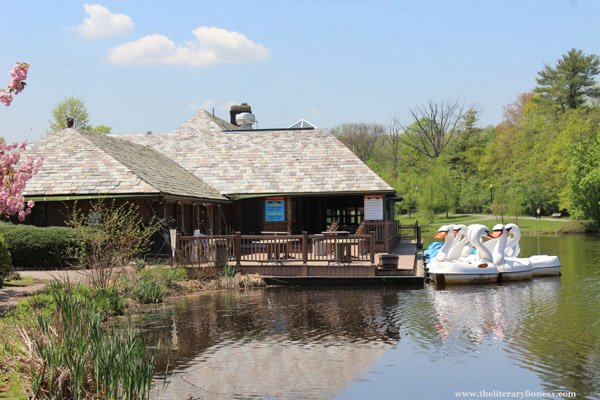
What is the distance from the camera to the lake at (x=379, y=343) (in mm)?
9430

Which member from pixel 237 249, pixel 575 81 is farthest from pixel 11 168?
pixel 575 81

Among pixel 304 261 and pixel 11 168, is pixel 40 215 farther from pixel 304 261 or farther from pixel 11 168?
pixel 304 261

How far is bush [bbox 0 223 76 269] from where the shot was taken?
19547 mm

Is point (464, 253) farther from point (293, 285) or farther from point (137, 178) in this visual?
point (137, 178)

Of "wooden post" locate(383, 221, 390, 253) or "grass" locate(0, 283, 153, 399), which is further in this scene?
"wooden post" locate(383, 221, 390, 253)

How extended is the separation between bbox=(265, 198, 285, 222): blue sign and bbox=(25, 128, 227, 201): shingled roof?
86.6 inches

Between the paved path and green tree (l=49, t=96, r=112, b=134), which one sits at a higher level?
green tree (l=49, t=96, r=112, b=134)

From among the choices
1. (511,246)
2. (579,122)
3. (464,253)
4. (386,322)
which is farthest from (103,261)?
(579,122)

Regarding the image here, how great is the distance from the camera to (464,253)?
22.5 metres

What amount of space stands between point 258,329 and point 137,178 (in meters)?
10.0

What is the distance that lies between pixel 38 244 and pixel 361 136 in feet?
212

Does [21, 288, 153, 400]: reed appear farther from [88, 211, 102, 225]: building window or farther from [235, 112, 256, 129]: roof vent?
[235, 112, 256, 129]: roof vent

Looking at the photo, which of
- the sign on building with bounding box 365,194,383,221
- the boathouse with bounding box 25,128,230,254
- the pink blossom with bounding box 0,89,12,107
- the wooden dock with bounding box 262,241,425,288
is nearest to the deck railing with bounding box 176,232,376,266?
the wooden dock with bounding box 262,241,425,288

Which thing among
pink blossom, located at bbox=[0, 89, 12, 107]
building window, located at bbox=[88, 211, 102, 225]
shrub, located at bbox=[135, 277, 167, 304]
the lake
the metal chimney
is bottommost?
the lake
